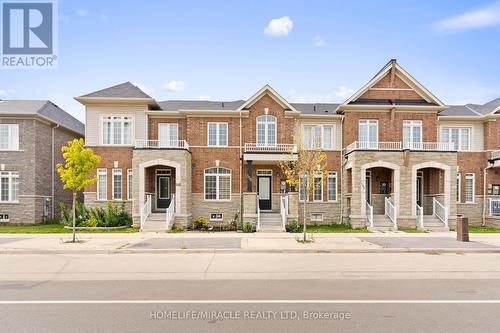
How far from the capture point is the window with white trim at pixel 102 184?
26.7m

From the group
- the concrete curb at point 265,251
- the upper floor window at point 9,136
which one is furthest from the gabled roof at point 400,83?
the upper floor window at point 9,136

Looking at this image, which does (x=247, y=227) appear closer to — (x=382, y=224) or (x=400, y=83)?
(x=382, y=224)

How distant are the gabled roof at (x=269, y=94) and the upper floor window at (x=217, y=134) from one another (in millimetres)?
1720

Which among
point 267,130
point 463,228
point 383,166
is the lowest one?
point 463,228

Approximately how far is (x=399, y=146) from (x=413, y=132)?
1619 mm

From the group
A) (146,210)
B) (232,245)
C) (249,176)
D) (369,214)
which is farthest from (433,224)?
(146,210)

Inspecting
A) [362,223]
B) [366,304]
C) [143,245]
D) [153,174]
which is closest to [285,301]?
[366,304]

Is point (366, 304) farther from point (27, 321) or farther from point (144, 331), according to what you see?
point (27, 321)

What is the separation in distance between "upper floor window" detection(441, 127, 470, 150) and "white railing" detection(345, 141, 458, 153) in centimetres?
137

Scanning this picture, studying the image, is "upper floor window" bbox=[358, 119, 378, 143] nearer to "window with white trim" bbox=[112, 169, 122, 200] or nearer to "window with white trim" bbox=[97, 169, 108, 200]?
"window with white trim" bbox=[112, 169, 122, 200]

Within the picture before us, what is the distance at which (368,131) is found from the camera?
2742 centimetres

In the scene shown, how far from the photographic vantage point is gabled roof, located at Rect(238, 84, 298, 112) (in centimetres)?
2656

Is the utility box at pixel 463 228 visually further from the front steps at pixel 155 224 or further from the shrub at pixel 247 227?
the front steps at pixel 155 224

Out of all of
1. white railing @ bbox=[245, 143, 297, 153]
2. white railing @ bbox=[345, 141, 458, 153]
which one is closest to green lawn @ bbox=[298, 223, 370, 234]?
white railing @ bbox=[345, 141, 458, 153]
